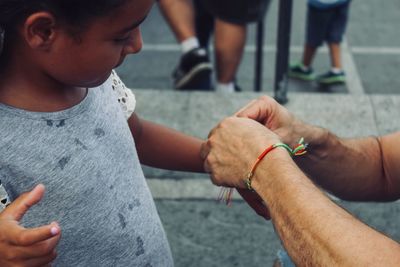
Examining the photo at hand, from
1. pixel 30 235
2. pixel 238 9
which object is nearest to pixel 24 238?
pixel 30 235

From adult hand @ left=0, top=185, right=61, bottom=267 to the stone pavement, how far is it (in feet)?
4.63

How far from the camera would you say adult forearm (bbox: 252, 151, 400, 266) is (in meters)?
1.49

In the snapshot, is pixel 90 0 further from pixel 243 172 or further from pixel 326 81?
pixel 326 81

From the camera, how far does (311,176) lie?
205 centimetres

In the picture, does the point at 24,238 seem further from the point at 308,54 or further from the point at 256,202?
the point at 308,54

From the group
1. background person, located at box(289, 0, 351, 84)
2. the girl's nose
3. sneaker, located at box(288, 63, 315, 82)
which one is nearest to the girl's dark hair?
the girl's nose

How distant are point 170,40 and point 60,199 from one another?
15.2 ft

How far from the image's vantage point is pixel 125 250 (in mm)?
1667

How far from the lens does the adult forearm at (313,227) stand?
4.90 feet

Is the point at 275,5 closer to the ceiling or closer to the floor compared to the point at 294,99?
closer to the floor

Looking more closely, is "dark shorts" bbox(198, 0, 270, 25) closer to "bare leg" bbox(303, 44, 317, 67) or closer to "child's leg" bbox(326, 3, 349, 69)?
"child's leg" bbox(326, 3, 349, 69)

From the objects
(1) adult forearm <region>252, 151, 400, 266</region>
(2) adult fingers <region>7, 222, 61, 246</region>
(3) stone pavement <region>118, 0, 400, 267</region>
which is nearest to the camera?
(2) adult fingers <region>7, 222, 61, 246</region>

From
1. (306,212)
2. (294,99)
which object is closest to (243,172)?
(306,212)

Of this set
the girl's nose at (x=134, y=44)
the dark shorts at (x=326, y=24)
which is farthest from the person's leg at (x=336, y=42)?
the girl's nose at (x=134, y=44)
